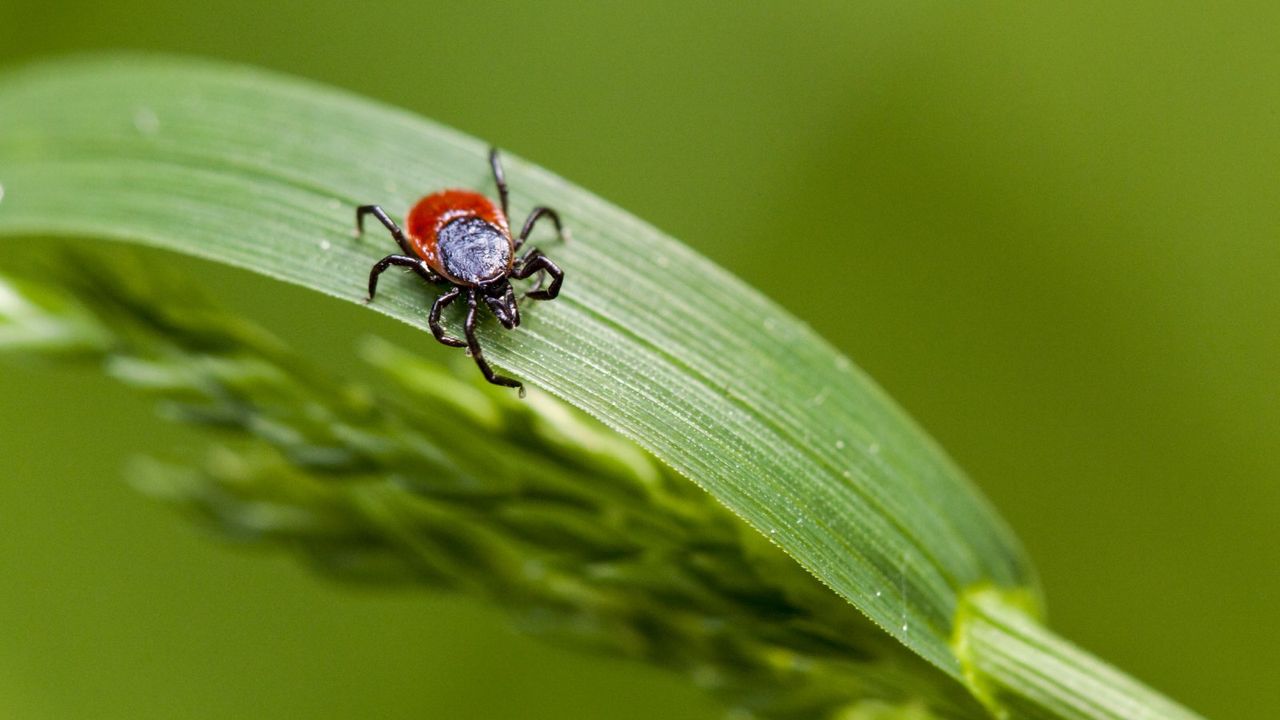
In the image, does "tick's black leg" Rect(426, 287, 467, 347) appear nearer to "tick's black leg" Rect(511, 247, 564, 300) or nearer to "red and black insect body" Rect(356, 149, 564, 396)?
"red and black insect body" Rect(356, 149, 564, 396)

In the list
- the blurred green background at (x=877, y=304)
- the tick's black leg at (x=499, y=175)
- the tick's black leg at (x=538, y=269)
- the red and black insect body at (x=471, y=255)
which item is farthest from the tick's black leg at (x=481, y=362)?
the blurred green background at (x=877, y=304)

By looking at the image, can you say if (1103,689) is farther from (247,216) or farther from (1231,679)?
(1231,679)

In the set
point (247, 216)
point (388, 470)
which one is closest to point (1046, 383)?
point (388, 470)

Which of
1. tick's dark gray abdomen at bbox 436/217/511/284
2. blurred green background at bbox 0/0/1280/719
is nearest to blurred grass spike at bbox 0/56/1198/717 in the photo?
tick's dark gray abdomen at bbox 436/217/511/284

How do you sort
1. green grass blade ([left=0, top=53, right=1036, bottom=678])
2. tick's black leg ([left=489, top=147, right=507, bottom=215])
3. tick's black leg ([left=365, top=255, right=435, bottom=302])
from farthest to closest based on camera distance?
tick's black leg ([left=489, top=147, right=507, bottom=215])
tick's black leg ([left=365, top=255, right=435, bottom=302])
green grass blade ([left=0, top=53, right=1036, bottom=678])

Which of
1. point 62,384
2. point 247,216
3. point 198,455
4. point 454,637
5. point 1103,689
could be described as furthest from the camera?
point 62,384

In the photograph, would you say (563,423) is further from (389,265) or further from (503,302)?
(389,265)

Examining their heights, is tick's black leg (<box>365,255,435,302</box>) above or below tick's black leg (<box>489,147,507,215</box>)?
below
